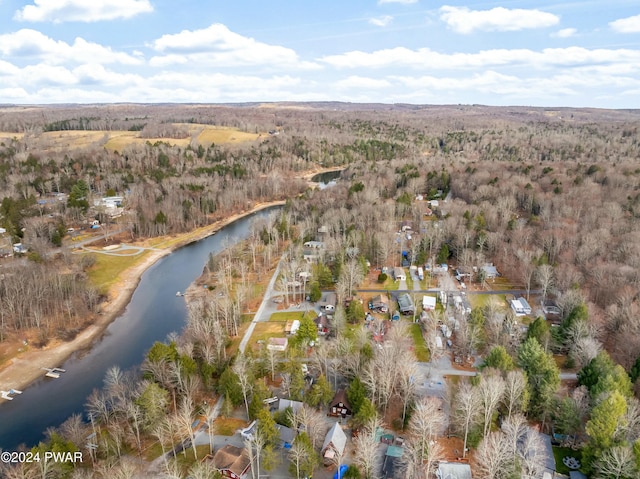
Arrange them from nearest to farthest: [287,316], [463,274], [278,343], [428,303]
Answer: [278,343] < [287,316] < [428,303] < [463,274]

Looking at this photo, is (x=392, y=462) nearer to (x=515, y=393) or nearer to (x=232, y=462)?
(x=232, y=462)

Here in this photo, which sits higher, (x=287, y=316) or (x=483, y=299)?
(x=483, y=299)

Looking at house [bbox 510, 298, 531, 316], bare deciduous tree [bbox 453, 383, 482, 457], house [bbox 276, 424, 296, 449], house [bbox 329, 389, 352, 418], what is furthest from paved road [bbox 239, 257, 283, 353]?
house [bbox 510, 298, 531, 316]

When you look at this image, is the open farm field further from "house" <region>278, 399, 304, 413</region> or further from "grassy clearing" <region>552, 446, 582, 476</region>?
"grassy clearing" <region>552, 446, 582, 476</region>

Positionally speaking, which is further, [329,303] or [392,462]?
[329,303]

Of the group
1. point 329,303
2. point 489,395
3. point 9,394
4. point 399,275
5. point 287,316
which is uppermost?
point 489,395

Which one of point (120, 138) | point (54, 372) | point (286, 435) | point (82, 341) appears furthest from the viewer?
point (120, 138)

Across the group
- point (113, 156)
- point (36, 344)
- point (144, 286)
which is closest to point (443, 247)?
point (144, 286)

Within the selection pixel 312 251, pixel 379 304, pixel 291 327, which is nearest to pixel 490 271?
pixel 379 304

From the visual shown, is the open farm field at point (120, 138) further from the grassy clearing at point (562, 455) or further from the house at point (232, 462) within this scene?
the grassy clearing at point (562, 455)
